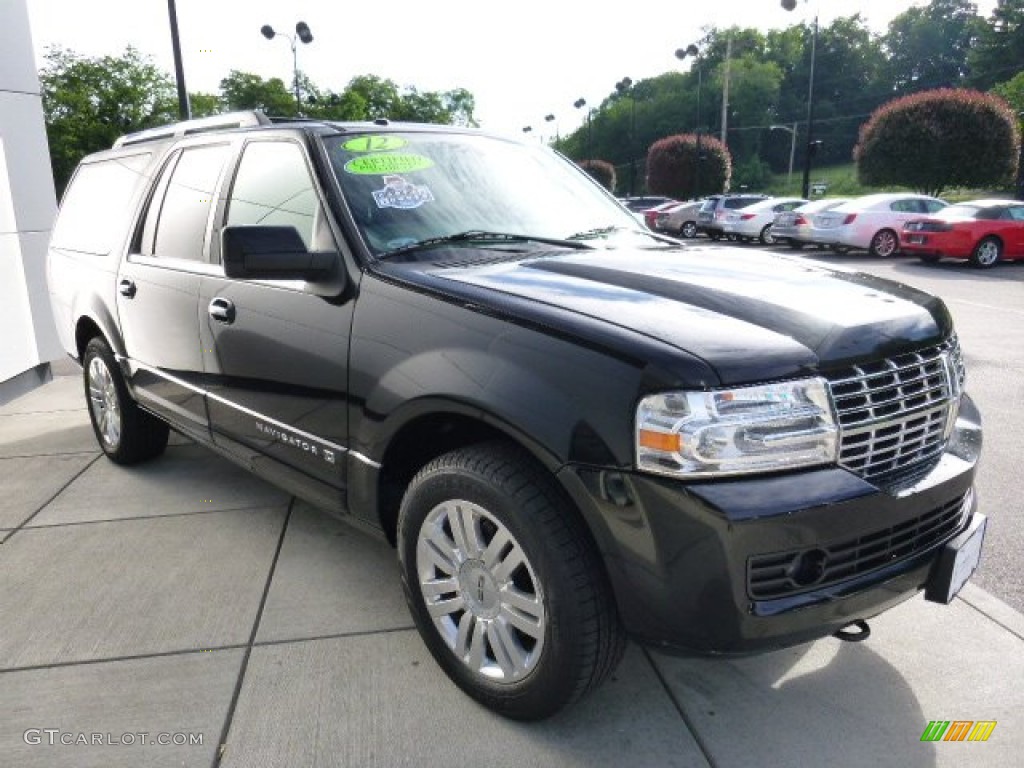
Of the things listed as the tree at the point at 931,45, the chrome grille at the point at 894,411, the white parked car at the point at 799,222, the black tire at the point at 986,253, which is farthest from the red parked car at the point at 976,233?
the tree at the point at 931,45

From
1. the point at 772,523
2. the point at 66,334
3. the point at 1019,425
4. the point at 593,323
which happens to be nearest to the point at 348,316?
the point at 593,323

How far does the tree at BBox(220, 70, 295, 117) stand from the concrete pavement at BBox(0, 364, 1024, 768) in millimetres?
45972

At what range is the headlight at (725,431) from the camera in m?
2.04

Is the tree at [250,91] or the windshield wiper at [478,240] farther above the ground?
the tree at [250,91]

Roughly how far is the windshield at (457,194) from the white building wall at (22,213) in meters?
5.58

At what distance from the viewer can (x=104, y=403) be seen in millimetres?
5043

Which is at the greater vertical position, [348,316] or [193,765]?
[348,316]

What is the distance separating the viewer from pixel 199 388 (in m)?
3.77

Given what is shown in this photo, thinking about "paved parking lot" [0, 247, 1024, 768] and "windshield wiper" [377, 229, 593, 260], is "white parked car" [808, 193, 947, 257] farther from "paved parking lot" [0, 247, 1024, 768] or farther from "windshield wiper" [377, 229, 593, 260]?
"windshield wiper" [377, 229, 593, 260]

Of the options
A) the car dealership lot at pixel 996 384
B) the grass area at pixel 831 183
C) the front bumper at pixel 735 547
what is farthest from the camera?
the grass area at pixel 831 183

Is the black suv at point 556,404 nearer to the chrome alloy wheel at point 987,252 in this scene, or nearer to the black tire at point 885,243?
the chrome alloy wheel at point 987,252

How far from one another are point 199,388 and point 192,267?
55 cm

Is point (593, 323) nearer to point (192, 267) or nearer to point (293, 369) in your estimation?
point (293, 369)

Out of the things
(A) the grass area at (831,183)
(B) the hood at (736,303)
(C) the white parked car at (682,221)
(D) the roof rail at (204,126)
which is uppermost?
(D) the roof rail at (204,126)
